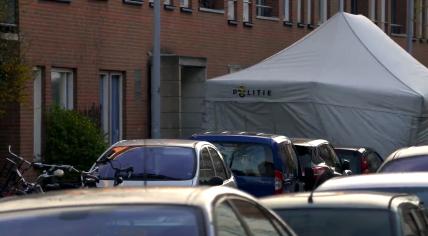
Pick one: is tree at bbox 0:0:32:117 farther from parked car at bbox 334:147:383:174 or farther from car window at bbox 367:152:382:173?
car window at bbox 367:152:382:173

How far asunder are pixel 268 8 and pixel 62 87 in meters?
12.6

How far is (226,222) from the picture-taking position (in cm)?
614

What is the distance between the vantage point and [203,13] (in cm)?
3378

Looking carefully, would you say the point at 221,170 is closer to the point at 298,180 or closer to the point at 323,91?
the point at 298,180

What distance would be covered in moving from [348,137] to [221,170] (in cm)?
1119

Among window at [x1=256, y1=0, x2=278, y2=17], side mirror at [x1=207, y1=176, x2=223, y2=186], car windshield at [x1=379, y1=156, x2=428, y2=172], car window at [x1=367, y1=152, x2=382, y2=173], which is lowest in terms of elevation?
car window at [x1=367, y1=152, x2=382, y2=173]

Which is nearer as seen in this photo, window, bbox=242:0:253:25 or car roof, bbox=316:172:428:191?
car roof, bbox=316:172:428:191

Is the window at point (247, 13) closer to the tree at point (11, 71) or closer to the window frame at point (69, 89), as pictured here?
the window frame at point (69, 89)

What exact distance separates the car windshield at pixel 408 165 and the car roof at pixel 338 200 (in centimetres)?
471

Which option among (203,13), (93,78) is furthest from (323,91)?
(203,13)

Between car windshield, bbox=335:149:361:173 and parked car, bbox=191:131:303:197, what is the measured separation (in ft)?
18.8

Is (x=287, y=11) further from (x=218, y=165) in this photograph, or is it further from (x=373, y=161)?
(x=218, y=165)

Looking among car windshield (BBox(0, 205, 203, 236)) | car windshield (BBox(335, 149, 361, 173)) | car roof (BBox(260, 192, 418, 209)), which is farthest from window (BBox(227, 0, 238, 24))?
car windshield (BBox(0, 205, 203, 236))

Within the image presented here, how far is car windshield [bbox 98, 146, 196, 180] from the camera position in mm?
15211
